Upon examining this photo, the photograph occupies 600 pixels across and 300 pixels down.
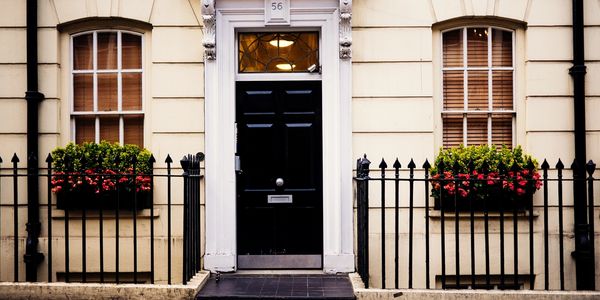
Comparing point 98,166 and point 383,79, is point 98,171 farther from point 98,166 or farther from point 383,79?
point 383,79

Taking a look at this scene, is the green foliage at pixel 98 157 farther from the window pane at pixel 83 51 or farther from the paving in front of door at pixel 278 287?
the paving in front of door at pixel 278 287

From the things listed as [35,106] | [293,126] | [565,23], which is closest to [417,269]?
[293,126]

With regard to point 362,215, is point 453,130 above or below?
above

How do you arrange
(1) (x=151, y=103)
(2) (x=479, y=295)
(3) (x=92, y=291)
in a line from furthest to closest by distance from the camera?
1. (1) (x=151, y=103)
2. (3) (x=92, y=291)
3. (2) (x=479, y=295)

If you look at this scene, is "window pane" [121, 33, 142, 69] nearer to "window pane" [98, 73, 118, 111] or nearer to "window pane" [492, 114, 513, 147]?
"window pane" [98, 73, 118, 111]

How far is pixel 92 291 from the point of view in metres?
5.58

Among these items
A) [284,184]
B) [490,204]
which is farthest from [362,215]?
[490,204]

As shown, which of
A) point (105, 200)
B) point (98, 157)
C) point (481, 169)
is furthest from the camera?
point (105, 200)

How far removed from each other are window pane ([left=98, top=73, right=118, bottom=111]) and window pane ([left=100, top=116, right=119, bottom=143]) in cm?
13

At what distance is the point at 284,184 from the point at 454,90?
8.54 ft

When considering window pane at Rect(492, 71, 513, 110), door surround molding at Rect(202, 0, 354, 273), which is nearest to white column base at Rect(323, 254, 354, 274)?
door surround molding at Rect(202, 0, 354, 273)

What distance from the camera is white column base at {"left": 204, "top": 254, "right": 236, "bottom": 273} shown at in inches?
274

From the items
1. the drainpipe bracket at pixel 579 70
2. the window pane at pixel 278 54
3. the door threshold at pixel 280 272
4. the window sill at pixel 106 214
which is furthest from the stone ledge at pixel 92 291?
the drainpipe bracket at pixel 579 70

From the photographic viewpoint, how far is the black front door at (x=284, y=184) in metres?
7.16
